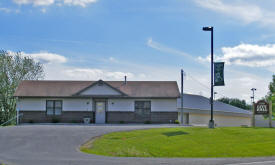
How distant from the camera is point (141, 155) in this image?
50.5 ft

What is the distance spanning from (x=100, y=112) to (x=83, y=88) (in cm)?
282

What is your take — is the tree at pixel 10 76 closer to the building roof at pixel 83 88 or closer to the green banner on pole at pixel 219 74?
the building roof at pixel 83 88

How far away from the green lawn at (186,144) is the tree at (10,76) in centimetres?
2826

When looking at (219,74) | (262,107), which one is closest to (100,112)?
(219,74)

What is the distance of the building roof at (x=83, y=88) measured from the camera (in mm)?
34156

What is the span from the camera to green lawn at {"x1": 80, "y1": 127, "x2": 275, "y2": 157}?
15609 millimetres

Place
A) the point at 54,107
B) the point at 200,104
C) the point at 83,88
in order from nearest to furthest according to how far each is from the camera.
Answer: the point at 54,107, the point at 83,88, the point at 200,104

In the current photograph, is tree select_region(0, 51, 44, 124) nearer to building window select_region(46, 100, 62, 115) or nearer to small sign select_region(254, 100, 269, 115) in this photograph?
building window select_region(46, 100, 62, 115)

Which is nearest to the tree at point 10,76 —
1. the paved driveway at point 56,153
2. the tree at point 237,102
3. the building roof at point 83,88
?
the building roof at point 83,88

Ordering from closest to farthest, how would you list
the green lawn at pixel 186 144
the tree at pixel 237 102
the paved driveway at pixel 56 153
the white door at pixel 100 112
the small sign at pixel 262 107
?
the paved driveway at pixel 56 153, the green lawn at pixel 186 144, the small sign at pixel 262 107, the white door at pixel 100 112, the tree at pixel 237 102

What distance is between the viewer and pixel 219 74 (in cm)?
2350

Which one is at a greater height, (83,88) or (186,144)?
(83,88)

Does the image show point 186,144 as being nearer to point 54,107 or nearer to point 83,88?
point 83,88

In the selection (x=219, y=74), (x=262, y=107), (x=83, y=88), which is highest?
(x=219, y=74)
